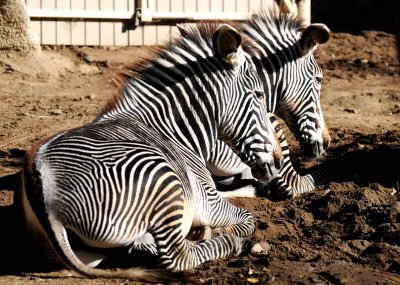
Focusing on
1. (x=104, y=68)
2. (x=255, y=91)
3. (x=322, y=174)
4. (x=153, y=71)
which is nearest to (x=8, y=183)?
(x=153, y=71)

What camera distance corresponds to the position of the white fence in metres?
13.6

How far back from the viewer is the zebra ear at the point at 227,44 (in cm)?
673

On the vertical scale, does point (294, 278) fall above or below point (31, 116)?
below

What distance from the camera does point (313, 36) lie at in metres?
8.40

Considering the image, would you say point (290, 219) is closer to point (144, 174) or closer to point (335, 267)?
point (335, 267)

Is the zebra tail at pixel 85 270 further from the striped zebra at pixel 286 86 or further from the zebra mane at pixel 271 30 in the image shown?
the zebra mane at pixel 271 30

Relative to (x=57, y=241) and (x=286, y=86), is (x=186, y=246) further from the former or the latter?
(x=286, y=86)

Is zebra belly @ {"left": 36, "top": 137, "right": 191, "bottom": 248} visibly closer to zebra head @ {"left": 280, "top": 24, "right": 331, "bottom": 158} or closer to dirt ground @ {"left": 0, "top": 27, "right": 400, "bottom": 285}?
dirt ground @ {"left": 0, "top": 27, "right": 400, "bottom": 285}

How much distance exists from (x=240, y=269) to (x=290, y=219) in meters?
1.58

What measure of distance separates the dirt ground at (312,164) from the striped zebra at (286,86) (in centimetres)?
31

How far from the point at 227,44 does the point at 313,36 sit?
1780 millimetres

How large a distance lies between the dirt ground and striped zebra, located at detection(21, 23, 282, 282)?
321 mm

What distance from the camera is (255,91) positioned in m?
7.09

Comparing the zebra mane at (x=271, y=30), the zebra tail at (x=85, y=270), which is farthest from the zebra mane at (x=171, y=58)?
the zebra tail at (x=85, y=270)
